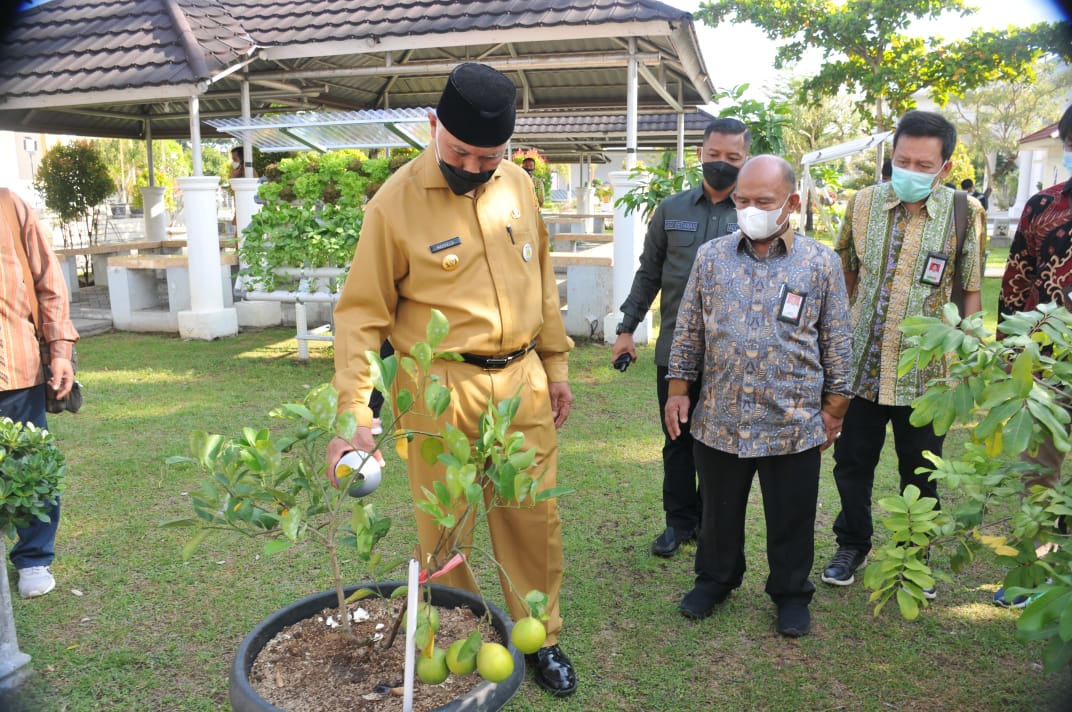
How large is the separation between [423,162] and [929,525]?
5.64 feet

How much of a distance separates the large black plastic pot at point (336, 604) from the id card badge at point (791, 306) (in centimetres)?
160

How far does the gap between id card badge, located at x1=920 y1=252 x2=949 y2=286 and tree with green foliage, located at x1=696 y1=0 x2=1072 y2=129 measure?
1474 cm

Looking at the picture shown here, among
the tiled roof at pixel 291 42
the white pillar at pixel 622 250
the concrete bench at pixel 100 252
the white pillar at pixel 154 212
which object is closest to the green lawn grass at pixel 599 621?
the white pillar at pixel 622 250

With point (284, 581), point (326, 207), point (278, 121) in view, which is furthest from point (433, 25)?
point (284, 581)

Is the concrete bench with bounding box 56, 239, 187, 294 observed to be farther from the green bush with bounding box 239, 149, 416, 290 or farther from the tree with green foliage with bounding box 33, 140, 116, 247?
the green bush with bounding box 239, 149, 416, 290

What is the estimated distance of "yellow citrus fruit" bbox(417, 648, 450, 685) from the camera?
1588 millimetres

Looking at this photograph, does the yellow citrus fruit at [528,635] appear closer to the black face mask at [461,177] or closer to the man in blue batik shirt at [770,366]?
the black face mask at [461,177]

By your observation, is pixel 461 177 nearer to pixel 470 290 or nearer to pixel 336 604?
pixel 470 290

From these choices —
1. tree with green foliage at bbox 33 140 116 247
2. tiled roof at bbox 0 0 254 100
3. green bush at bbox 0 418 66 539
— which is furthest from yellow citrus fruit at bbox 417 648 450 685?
tree with green foliage at bbox 33 140 116 247

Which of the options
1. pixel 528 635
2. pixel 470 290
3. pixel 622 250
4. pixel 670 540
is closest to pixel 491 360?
pixel 470 290

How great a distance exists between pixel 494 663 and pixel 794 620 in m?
2.09

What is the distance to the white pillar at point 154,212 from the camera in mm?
14086

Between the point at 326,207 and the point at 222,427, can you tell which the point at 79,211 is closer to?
the point at 326,207

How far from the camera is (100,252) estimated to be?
512 inches
